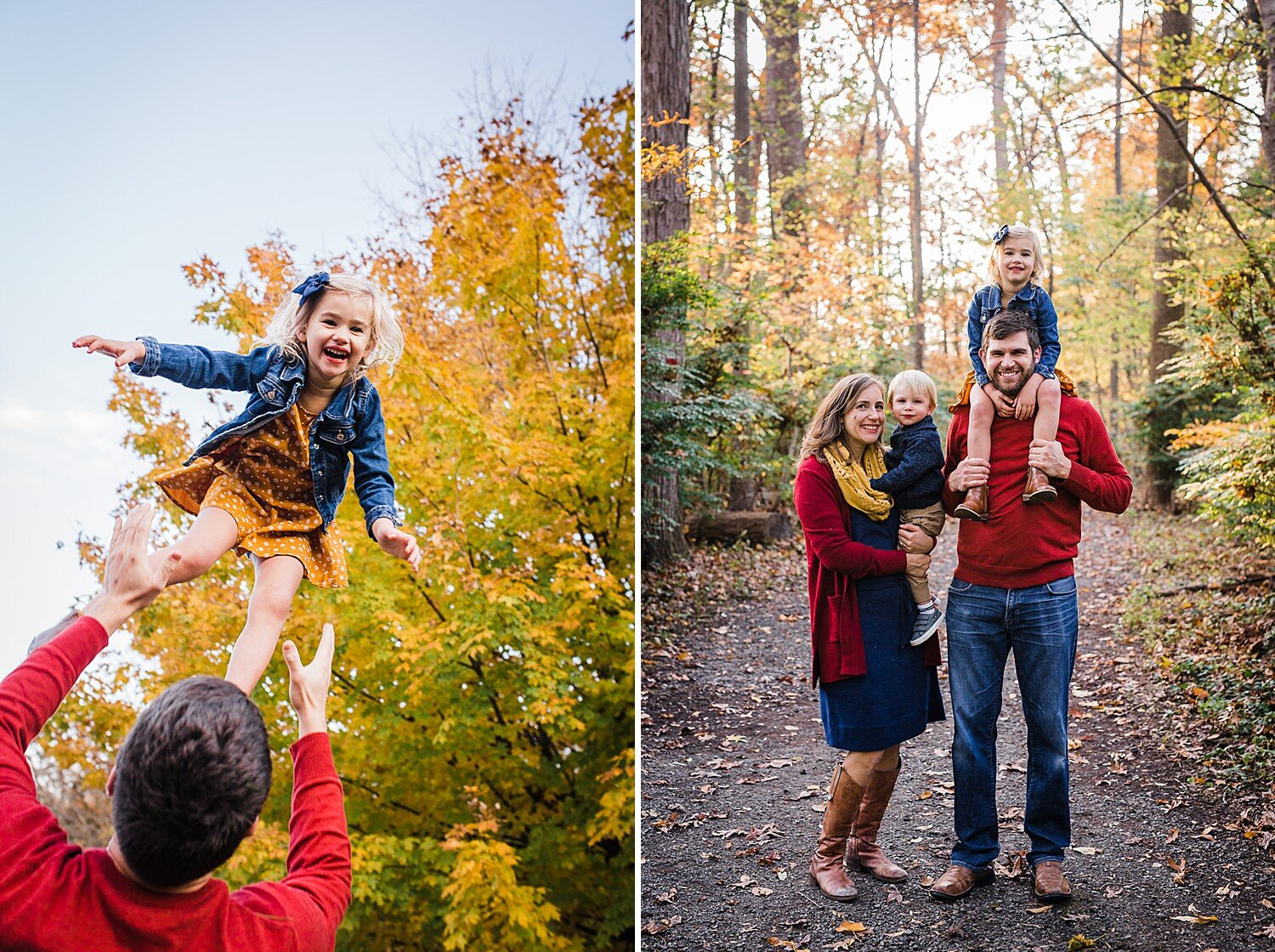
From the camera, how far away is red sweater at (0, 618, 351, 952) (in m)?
1.05

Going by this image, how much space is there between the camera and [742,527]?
3266mm

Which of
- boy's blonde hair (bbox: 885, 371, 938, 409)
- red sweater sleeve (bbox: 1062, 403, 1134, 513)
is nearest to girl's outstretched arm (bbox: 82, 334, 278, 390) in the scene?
boy's blonde hair (bbox: 885, 371, 938, 409)

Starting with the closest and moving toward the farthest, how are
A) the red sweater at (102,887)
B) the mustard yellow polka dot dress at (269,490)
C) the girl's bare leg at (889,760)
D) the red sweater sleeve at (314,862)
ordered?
the red sweater at (102,887)
the red sweater sleeve at (314,862)
the mustard yellow polka dot dress at (269,490)
the girl's bare leg at (889,760)

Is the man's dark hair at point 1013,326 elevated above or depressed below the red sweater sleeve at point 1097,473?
above

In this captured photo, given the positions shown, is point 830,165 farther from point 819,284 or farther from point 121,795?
point 121,795

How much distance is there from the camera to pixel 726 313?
3398mm

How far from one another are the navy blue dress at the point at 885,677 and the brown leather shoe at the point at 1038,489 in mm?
301

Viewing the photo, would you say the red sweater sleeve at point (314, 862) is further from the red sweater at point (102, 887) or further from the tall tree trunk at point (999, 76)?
the tall tree trunk at point (999, 76)

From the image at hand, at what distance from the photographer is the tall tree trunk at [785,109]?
3.25m

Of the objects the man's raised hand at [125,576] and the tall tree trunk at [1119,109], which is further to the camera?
the tall tree trunk at [1119,109]

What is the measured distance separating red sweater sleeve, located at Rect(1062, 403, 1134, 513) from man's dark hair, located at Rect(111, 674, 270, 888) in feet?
6.19

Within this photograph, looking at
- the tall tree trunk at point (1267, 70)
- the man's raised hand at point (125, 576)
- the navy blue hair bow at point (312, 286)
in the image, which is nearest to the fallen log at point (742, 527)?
the tall tree trunk at point (1267, 70)

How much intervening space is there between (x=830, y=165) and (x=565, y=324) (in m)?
1.75

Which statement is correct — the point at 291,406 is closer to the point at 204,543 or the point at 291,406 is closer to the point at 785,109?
the point at 204,543
